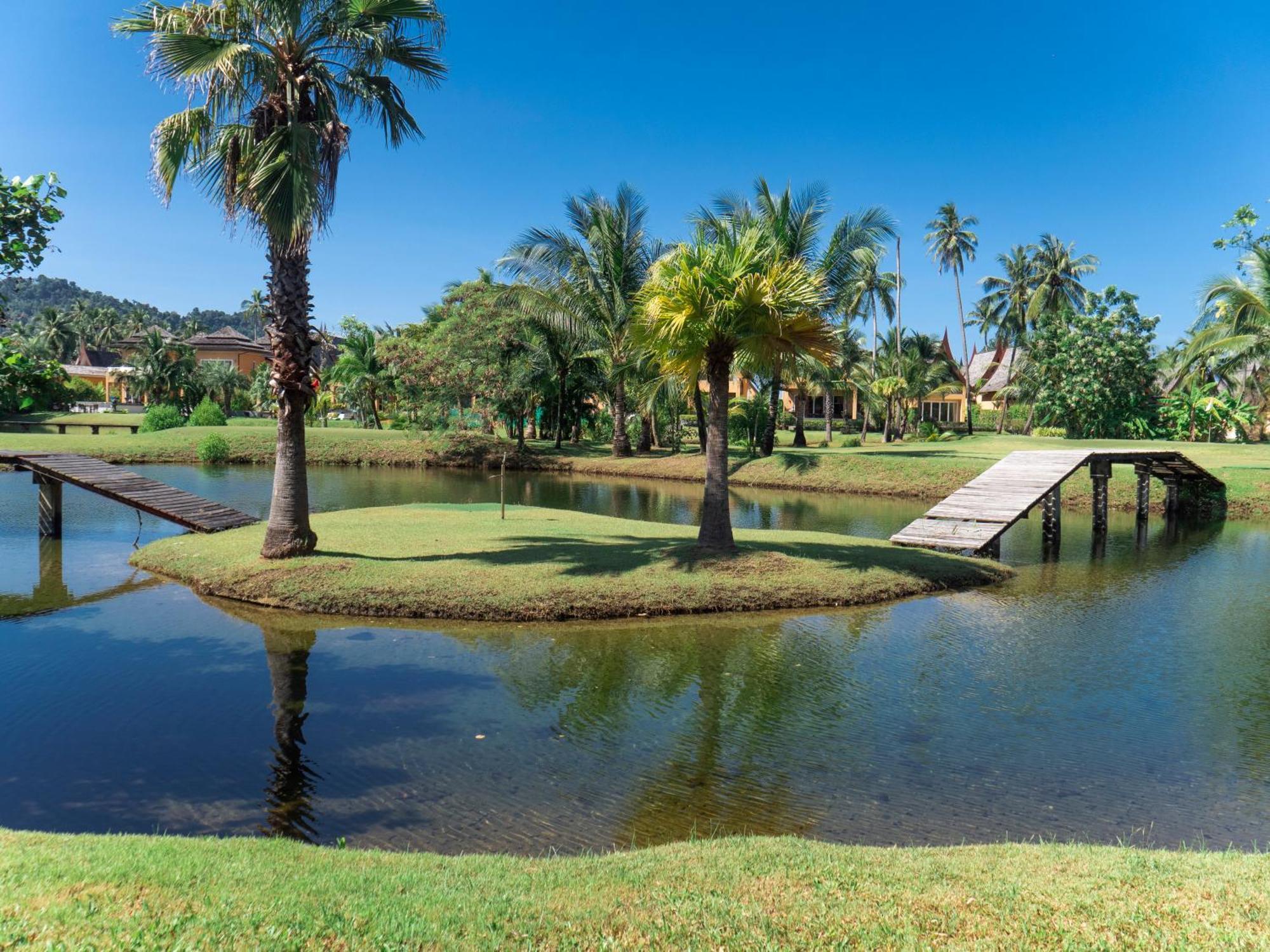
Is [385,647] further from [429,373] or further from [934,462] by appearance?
[429,373]

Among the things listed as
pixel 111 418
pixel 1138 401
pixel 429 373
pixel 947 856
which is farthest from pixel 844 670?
pixel 111 418

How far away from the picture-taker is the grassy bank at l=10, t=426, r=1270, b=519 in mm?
36188

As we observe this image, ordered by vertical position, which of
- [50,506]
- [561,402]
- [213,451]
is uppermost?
[561,402]

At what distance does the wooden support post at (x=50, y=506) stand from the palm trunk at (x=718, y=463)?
54.0 feet

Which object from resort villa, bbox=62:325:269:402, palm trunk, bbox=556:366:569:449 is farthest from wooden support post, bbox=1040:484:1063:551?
resort villa, bbox=62:325:269:402

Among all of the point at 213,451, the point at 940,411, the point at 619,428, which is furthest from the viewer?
the point at 940,411

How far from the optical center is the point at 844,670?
11.9m

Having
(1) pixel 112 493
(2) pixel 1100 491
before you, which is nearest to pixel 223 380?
(1) pixel 112 493

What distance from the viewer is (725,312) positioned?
15.6 m

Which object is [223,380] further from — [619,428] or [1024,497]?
[1024,497]

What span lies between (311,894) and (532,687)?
19.6 feet

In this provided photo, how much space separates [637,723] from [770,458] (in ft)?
120

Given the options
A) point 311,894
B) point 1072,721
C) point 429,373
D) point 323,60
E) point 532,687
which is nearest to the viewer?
point 311,894

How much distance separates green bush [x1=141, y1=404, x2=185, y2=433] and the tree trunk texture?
94.4 feet
